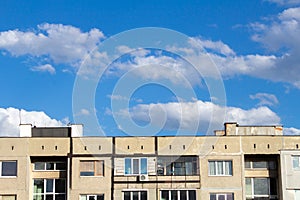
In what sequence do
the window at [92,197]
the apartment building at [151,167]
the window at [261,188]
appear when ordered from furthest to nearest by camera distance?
1. the window at [261,188]
2. the window at [92,197]
3. the apartment building at [151,167]

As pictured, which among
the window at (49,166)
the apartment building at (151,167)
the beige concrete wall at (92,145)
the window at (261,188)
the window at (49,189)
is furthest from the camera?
the window at (49,166)

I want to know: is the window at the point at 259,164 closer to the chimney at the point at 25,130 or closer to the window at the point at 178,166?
the window at the point at 178,166

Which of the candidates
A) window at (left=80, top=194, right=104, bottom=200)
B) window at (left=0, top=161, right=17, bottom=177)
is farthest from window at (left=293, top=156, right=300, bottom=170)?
window at (left=0, top=161, right=17, bottom=177)

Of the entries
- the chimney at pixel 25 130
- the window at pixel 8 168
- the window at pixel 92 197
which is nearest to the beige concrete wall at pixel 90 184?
the window at pixel 92 197

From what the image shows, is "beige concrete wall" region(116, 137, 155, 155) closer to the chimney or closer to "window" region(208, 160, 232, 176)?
"window" region(208, 160, 232, 176)

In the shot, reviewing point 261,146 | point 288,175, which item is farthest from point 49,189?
point 288,175

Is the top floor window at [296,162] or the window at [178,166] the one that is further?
the top floor window at [296,162]

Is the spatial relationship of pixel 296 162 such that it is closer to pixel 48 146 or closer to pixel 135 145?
pixel 135 145

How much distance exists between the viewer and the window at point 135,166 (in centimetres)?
3950

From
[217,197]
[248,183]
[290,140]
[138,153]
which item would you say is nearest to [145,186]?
[138,153]

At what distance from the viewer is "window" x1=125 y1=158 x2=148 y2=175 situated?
1555 inches

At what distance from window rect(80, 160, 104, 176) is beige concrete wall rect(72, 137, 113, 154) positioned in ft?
2.30

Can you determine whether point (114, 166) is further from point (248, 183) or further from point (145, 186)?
point (248, 183)

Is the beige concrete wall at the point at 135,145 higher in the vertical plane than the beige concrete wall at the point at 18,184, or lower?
higher
